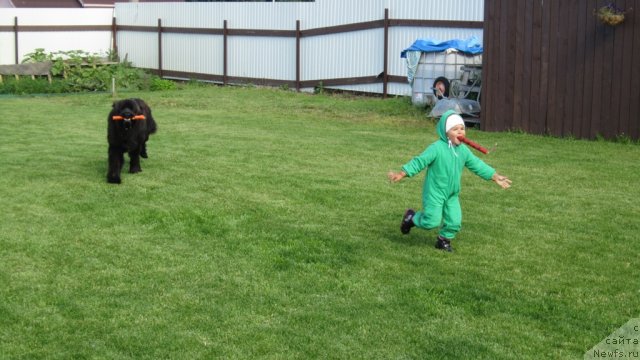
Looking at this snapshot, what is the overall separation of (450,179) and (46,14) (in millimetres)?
20642

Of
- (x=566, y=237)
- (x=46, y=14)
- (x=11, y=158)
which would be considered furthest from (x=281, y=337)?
(x=46, y=14)

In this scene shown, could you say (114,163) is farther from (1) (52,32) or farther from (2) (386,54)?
(1) (52,32)

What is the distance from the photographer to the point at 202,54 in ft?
84.0

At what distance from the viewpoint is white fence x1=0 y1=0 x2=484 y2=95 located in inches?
798

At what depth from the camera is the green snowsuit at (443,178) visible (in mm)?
7824

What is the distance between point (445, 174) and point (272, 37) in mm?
16263

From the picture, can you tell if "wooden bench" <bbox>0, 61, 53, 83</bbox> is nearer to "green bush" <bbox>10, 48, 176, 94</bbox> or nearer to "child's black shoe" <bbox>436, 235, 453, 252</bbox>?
"green bush" <bbox>10, 48, 176, 94</bbox>

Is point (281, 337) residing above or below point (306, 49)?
below

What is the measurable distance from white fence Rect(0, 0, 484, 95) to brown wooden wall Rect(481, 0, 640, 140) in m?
3.52

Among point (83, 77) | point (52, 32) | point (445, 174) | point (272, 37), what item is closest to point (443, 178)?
point (445, 174)

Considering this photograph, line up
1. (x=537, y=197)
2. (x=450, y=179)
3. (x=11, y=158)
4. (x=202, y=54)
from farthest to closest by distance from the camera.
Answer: (x=202, y=54), (x=11, y=158), (x=537, y=197), (x=450, y=179)

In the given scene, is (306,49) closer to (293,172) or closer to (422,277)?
(293,172)

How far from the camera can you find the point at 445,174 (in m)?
7.87

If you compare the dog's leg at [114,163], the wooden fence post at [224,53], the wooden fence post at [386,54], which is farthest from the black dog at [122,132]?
the wooden fence post at [224,53]
